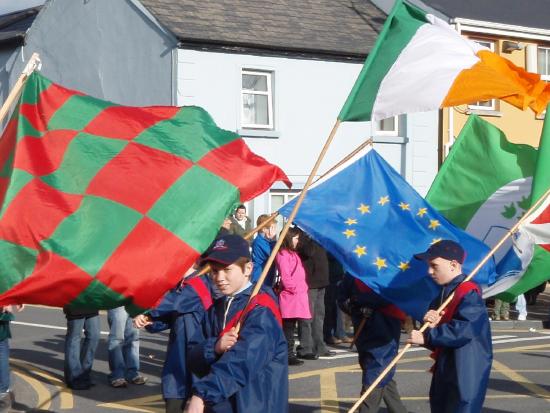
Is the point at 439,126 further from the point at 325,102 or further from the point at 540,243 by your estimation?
the point at 540,243

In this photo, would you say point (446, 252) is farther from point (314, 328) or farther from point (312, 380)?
point (314, 328)

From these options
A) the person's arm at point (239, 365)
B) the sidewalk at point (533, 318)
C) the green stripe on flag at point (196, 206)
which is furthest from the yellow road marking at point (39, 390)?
the sidewalk at point (533, 318)

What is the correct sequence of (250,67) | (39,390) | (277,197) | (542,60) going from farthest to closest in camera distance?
(542,60), (277,197), (250,67), (39,390)

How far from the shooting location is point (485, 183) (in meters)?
9.80

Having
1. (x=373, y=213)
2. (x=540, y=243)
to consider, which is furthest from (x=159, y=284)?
(x=540, y=243)

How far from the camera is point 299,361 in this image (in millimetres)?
14008

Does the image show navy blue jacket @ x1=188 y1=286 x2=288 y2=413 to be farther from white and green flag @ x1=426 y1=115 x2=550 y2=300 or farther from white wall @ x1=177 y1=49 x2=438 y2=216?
white wall @ x1=177 y1=49 x2=438 y2=216

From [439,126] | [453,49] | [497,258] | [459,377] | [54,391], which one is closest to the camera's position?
[459,377]

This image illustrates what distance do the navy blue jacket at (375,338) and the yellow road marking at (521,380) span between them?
2.98 meters

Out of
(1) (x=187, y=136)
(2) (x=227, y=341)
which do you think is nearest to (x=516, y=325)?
(1) (x=187, y=136)

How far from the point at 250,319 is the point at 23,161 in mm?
1740

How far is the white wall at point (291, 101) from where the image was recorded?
78.6ft

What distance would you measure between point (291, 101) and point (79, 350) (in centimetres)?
1351

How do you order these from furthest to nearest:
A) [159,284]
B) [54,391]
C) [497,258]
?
[54,391], [497,258], [159,284]
